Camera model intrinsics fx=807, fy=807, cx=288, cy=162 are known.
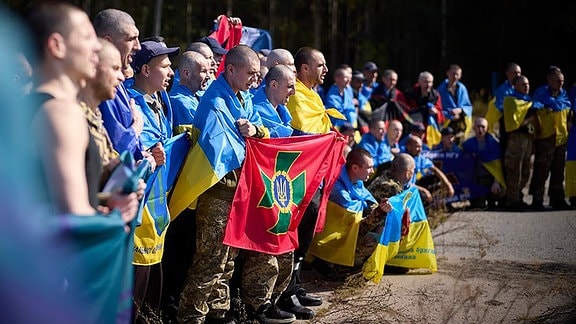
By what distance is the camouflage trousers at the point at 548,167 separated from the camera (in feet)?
36.4

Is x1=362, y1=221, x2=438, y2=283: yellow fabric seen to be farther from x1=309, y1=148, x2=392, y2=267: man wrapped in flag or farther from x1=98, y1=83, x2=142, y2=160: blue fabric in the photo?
x1=98, y1=83, x2=142, y2=160: blue fabric

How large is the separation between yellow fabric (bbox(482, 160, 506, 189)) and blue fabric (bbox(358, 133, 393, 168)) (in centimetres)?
281

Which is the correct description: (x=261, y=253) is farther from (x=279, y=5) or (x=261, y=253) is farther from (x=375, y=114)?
(x=279, y=5)

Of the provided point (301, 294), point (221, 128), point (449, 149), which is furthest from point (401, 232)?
point (449, 149)

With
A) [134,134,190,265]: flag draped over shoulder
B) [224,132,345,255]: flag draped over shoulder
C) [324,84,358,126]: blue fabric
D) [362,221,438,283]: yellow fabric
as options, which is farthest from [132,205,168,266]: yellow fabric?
[324,84,358,126]: blue fabric

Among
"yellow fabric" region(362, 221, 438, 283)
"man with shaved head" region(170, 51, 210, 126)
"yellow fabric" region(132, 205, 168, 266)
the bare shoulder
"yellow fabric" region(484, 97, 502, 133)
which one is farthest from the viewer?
"yellow fabric" region(484, 97, 502, 133)

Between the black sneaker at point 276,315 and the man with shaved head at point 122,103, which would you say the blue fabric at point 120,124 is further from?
the black sneaker at point 276,315

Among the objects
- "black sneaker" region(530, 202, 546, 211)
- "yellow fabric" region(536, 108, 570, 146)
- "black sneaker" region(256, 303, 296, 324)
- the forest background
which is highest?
the forest background

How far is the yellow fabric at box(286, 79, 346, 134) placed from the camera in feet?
21.0

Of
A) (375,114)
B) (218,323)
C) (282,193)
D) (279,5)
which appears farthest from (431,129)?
(279,5)

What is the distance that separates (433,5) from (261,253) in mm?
30182

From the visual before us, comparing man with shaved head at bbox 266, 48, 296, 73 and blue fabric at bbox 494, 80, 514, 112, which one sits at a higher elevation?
man with shaved head at bbox 266, 48, 296, 73

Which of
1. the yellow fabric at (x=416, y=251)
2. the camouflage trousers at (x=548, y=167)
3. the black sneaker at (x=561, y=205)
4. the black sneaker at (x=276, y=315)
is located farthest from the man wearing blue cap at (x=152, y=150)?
the black sneaker at (x=561, y=205)

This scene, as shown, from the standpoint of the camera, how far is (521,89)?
1101 cm
